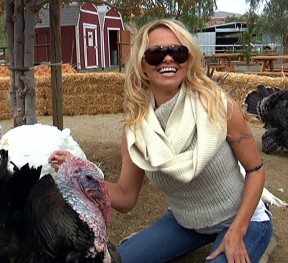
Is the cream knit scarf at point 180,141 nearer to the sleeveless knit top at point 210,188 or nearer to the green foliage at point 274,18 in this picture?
the sleeveless knit top at point 210,188

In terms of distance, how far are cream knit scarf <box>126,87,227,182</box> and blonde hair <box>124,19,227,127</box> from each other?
0.04 metres

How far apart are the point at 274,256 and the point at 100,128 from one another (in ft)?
16.1

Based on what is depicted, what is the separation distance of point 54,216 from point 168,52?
863 millimetres

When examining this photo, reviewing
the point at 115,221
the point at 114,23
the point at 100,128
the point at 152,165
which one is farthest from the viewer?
the point at 114,23

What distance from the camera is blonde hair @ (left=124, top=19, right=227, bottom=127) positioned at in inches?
85.4

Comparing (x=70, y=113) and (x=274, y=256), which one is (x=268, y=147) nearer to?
(x=274, y=256)

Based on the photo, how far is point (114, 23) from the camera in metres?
24.2

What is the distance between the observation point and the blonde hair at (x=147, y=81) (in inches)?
85.4

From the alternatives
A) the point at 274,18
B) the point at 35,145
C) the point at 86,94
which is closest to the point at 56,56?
the point at 35,145

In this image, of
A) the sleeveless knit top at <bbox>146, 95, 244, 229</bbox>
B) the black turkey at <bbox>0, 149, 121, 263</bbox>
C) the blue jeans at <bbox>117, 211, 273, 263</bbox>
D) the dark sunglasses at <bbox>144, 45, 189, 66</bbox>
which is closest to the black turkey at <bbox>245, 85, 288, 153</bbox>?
the blue jeans at <bbox>117, 211, 273, 263</bbox>

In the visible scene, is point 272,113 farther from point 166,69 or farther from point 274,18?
point 274,18

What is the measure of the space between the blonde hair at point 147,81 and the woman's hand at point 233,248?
502 mm

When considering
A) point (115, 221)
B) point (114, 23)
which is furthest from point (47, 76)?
point (114, 23)

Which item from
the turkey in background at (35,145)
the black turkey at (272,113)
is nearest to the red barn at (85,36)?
the black turkey at (272,113)
